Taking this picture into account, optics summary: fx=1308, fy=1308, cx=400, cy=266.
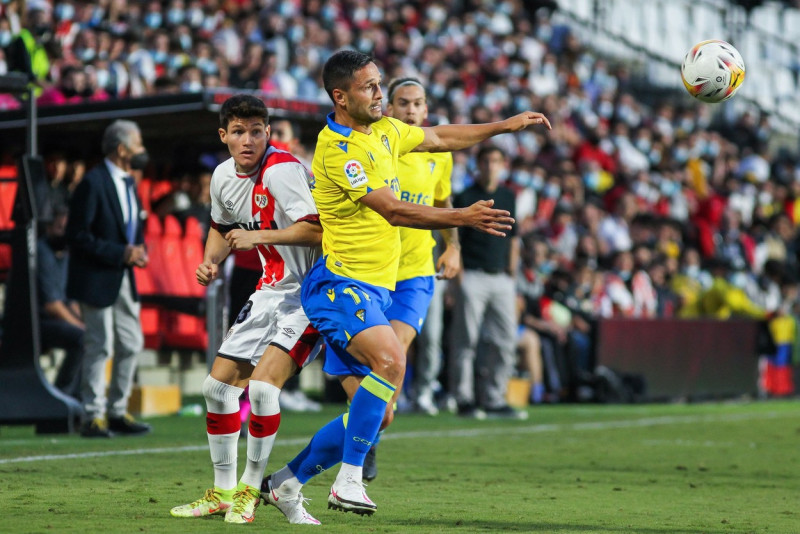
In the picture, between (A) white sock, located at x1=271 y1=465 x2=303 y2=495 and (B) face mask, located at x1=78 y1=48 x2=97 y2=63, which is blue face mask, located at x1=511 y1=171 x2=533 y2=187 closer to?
(B) face mask, located at x1=78 y1=48 x2=97 y2=63

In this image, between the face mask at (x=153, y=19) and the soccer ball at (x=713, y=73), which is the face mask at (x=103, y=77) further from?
the soccer ball at (x=713, y=73)

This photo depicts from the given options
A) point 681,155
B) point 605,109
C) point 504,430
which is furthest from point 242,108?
point 605,109

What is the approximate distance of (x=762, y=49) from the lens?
32.7 m

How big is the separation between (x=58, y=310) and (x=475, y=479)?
5.12m

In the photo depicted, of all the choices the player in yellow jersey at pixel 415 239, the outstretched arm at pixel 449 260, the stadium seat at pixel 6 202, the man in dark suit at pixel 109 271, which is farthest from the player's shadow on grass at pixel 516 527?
the stadium seat at pixel 6 202

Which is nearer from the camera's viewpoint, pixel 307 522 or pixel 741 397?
pixel 307 522

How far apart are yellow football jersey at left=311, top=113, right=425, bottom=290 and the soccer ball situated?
2.60m

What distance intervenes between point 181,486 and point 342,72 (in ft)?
8.28

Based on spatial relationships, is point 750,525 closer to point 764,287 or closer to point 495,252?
point 495,252

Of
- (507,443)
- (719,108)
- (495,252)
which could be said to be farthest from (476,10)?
(507,443)

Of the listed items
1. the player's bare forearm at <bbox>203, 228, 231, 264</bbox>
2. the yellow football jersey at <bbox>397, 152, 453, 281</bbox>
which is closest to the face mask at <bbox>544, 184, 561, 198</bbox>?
the yellow football jersey at <bbox>397, 152, 453, 281</bbox>

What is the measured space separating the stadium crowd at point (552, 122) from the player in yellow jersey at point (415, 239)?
3.44m

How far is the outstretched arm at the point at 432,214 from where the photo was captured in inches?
214

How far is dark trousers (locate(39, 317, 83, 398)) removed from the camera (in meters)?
11.0
